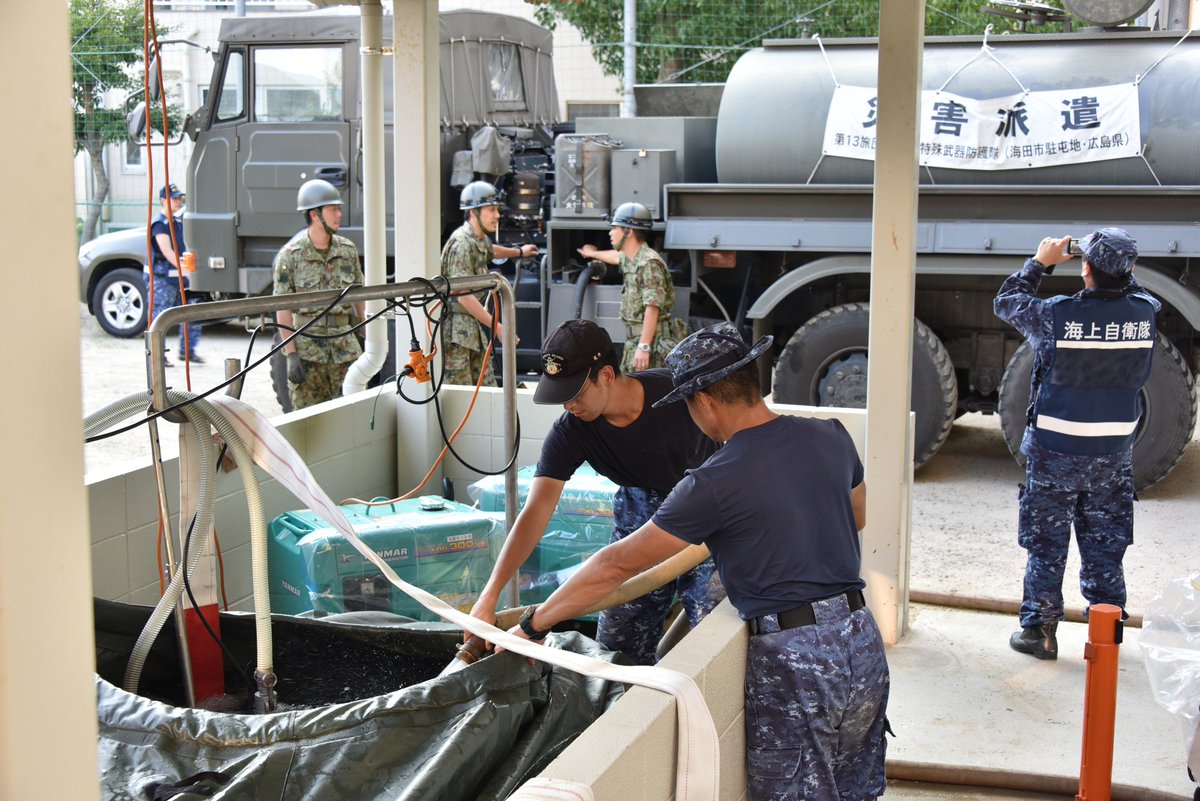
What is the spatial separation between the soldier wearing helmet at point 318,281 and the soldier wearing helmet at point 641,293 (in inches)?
71.3

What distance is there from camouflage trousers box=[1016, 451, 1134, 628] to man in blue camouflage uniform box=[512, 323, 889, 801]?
2608 mm

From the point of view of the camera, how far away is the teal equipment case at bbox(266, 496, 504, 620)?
4.99m

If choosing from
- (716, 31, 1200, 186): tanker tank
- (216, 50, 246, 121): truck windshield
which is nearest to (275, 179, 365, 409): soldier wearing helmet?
(716, 31, 1200, 186): tanker tank

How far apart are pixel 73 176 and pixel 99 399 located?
10813mm

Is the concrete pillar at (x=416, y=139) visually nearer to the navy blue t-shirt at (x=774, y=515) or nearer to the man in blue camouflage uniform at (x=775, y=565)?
the man in blue camouflage uniform at (x=775, y=565)

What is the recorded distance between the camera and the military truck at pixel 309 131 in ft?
36.1

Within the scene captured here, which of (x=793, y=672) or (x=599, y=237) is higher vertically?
(x=599, y=237)

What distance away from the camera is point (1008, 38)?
8773 mm

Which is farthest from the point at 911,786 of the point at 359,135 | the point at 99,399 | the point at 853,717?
the point at 99,399

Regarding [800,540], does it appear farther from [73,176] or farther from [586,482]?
[586,482]

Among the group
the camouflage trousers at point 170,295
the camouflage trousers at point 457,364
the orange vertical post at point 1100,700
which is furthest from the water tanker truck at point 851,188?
the orange vertical post at point 1100,700

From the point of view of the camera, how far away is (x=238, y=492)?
5262mm

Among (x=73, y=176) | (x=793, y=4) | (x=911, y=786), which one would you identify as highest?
(x=793, y=4)

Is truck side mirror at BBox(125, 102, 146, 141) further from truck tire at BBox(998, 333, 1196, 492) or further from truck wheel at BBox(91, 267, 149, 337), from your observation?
truck tire at BBox(998, 333, 1196, 492)
